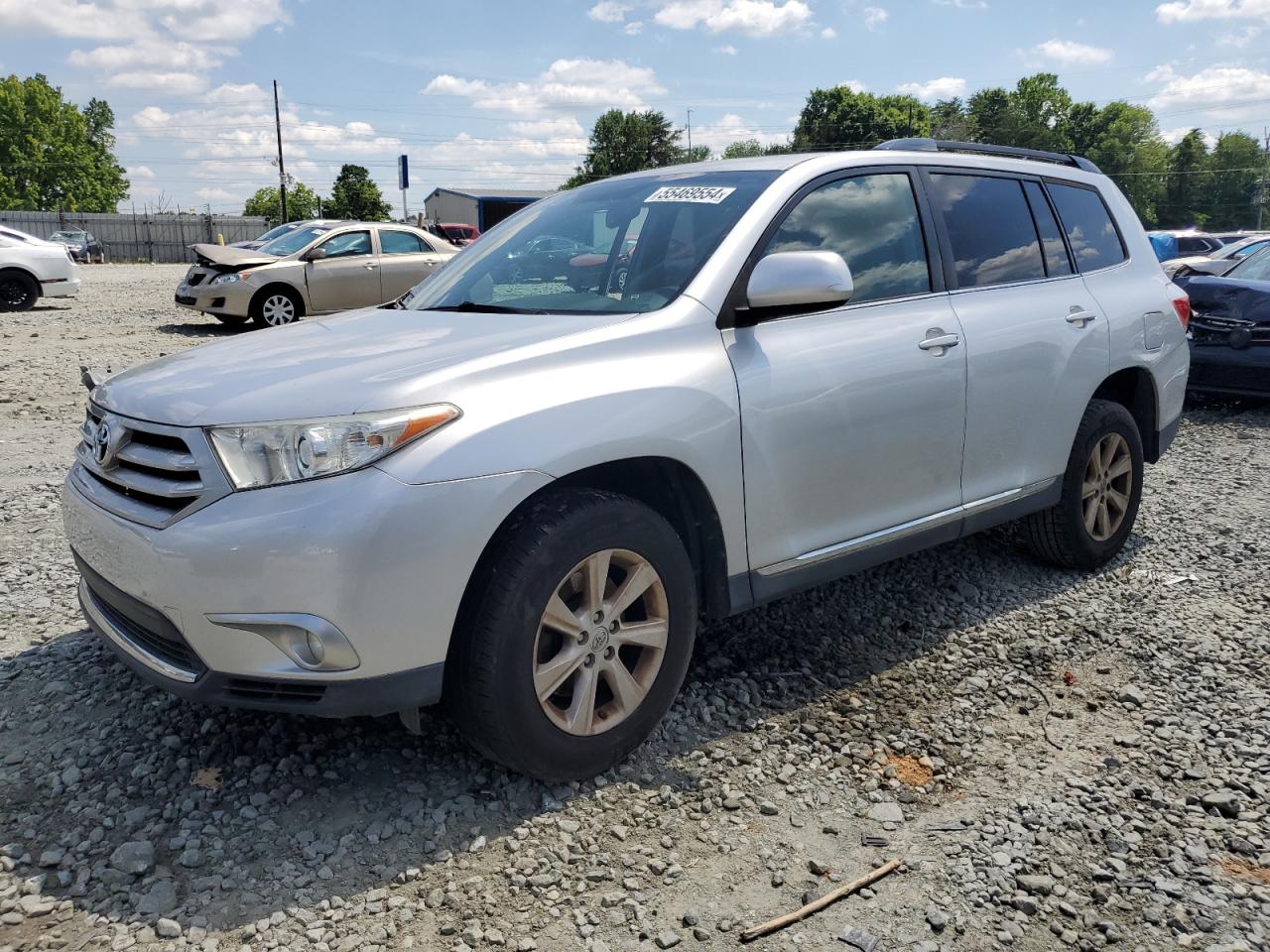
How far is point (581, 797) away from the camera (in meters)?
2.96

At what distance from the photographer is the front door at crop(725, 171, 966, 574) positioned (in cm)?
323

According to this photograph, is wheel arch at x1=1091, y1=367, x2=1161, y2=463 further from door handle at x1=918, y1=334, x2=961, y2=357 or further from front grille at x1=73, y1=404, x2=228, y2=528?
front grille at x1=73, y1=404, x2=228, y2=528

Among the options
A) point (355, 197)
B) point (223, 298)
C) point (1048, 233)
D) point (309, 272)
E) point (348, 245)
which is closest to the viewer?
point (1048, 233)

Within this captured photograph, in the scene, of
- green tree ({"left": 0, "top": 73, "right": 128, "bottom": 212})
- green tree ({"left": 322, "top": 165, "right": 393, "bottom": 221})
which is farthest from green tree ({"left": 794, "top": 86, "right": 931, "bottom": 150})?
green tree ({"left": 0, "top": 73, "right": 128, "bottom": 212})

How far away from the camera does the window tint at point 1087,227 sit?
15.4 feet

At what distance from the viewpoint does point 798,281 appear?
3109 millimetres

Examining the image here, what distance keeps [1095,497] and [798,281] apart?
2.45m

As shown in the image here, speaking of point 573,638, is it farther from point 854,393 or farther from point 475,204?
point 475,204

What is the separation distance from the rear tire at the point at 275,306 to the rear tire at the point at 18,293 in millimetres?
4568

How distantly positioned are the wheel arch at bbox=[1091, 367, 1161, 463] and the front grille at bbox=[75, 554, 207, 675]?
408cm

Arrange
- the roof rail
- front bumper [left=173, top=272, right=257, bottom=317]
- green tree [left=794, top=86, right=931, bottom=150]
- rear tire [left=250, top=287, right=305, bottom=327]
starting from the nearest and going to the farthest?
the roof rail, front bumper [left=173, top=272, right=257, bottom=317], rear tire [left=250, top=287, right=305, bottom=327], green tree [left=794, top=86, right=931, bottom=150]

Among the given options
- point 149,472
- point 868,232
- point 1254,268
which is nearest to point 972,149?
point 868,232

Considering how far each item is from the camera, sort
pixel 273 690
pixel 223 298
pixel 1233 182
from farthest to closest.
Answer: pixel 1233 182
pixel 223 298
pixel 273 690

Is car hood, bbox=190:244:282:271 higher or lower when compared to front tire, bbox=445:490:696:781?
higher
